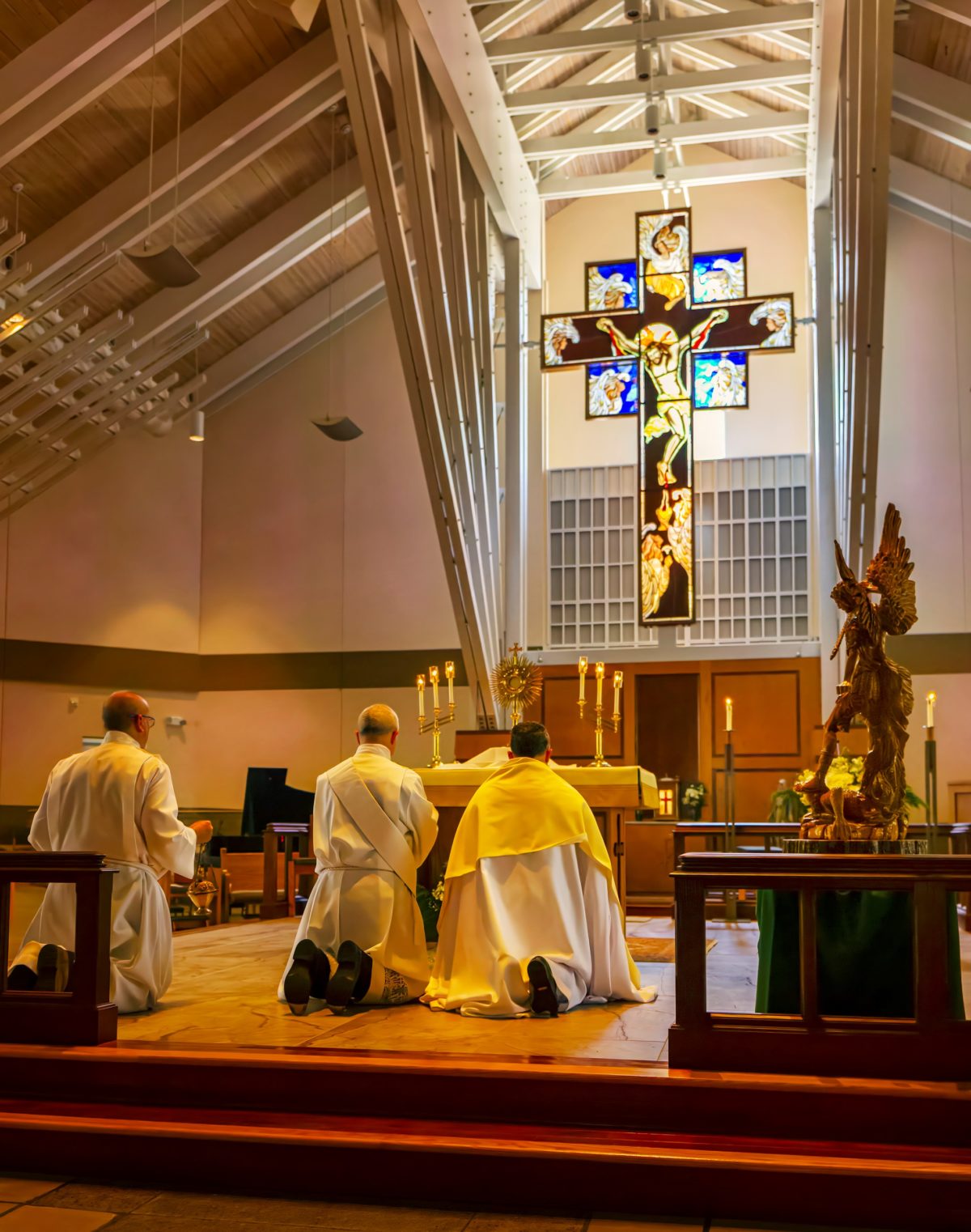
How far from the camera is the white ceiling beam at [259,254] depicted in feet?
44.9

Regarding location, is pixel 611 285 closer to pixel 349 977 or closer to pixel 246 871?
pixel 246 871

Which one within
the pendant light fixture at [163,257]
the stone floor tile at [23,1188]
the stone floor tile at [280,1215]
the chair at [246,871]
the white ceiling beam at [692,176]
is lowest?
the chair at [246,871]

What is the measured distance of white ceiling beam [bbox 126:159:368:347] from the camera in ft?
44.9

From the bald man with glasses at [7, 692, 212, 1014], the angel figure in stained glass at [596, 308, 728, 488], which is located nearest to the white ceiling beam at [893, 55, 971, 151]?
the angel figure in stained glass at [596, 308, 728, 488]

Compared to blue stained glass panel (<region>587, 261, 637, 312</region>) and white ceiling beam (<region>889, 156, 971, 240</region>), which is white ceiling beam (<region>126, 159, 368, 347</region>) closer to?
Answer: blue stained glass panel (<region>587, 261, 637, 312</region>)

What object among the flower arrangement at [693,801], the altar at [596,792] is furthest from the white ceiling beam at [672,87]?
the altar at [596,792]

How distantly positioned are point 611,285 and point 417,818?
940 cm

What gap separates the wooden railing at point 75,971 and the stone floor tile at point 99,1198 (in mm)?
646

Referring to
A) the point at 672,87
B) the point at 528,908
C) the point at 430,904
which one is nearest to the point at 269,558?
the point at 672,87

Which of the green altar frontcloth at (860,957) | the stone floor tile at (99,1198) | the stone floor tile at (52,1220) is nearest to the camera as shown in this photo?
the stone floor tile at (52,1220)

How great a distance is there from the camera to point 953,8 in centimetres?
1078

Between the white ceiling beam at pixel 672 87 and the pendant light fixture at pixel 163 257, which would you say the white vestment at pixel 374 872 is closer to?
the pendant light fixture at pixel 163 257

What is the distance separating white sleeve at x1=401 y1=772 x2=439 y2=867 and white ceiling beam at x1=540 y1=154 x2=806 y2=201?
34.1 feet

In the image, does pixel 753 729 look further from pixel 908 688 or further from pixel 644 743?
pixel 908 688
